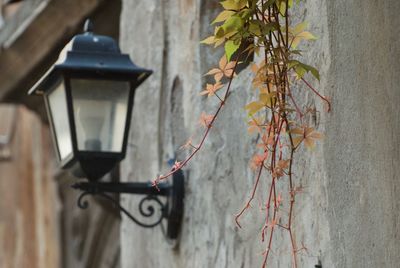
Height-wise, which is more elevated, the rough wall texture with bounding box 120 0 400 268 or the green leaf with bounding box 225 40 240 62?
the green leaf with bounding box 225 40 240 62

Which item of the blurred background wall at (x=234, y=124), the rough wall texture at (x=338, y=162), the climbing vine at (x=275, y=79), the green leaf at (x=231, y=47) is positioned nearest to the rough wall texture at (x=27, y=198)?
the blurred background wall at (x=234, y=124)

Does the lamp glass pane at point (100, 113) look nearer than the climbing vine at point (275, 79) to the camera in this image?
No

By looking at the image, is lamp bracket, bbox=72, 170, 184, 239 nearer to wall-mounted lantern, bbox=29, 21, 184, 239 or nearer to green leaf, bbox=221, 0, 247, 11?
wall-mounted lantern, bbox=29, 21, 184, 239

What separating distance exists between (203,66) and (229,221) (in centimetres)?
71

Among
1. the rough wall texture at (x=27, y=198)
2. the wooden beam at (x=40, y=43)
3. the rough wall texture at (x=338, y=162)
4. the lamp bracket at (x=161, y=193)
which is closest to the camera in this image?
the rough wall texture at (x=338, y=162)

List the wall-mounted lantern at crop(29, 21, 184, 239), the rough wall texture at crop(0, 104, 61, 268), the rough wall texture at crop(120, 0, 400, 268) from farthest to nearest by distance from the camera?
the rough wall texture at crop(0, 104, 61, 268), the wall-mounted lantern at crop(29, 21, 184, 239), the rough wall texture at crop(120, 0, 400, 268)

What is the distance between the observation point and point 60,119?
4996mm

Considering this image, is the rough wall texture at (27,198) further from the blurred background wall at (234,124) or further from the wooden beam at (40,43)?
the blurred background wall at (234,124)

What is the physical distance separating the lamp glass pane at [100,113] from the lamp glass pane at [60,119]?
4 cm

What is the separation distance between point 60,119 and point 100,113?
15 cm

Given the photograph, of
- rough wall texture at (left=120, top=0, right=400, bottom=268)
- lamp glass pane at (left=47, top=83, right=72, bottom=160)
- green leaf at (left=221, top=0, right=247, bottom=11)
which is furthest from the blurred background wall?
lamp glass pane at (left=47, top=83, right=72, bottom=160)

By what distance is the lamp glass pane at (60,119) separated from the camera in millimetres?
4918

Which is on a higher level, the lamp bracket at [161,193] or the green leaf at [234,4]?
the green leaf at [234,4]

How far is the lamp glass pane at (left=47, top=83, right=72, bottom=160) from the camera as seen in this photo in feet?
16.1
